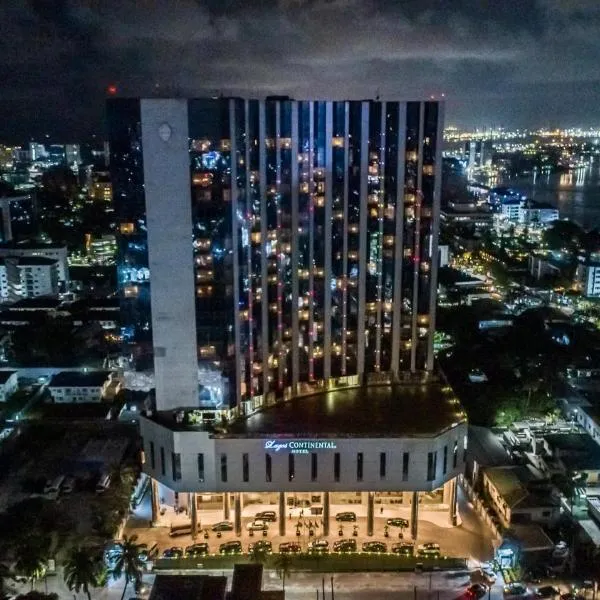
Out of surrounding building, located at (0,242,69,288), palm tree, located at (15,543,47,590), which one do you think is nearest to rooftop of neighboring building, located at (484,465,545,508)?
palm tree, located at (15,543,47,590)

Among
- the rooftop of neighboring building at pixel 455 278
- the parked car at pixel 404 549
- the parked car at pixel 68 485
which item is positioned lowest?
the parked car at pixel 404 549

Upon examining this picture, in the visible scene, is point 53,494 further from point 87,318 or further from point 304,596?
point 87,318

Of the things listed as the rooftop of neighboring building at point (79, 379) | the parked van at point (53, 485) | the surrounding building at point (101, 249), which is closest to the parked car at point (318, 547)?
the parked van at point (53, 485)

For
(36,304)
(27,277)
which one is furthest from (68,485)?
(27,277)

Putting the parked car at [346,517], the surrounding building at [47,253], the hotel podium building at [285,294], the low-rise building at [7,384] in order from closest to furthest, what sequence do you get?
the hotel podium building at [285,294]
the parked car at [346,517]
the low-rise building at [7,384]
the surrounding building at [47,253]

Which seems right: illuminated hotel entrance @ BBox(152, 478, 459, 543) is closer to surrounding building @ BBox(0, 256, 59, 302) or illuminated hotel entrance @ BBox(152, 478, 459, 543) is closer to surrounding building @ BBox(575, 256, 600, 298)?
surrounding building @ BBox(0, 256, 59, 302)

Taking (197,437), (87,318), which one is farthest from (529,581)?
(87,318)

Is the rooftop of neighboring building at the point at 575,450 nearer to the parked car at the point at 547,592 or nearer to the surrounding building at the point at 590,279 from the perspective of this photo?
the parked car at the point at 547,592
